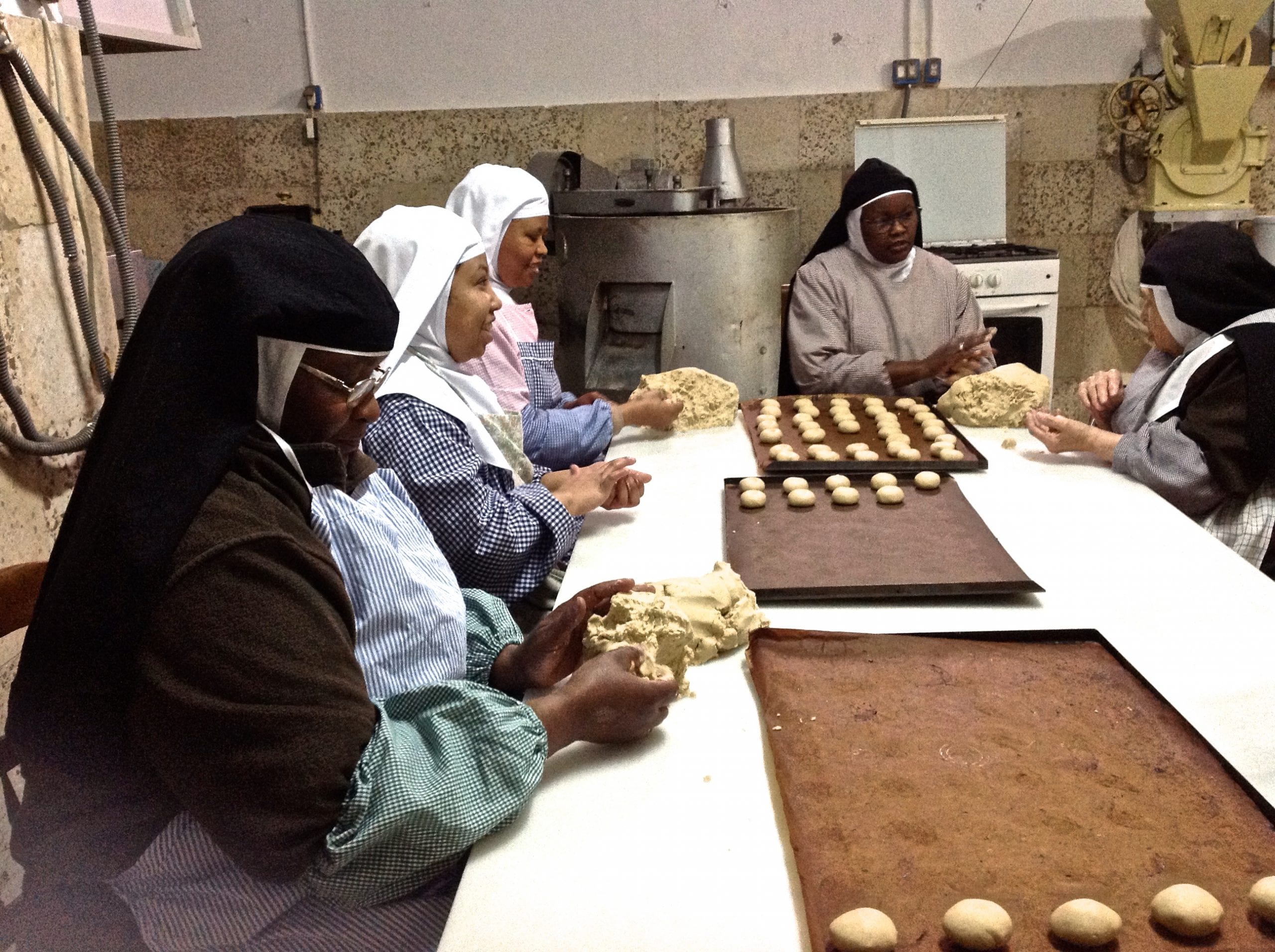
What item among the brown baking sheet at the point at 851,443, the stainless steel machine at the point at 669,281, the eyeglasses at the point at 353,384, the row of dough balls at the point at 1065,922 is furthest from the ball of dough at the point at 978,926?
the stainless steel machine at the point at 669,281

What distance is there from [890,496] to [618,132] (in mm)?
3541

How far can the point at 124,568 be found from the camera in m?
1.13

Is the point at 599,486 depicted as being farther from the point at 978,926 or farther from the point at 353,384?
the point at 978,926

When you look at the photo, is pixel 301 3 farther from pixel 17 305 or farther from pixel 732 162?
pixel 17 305

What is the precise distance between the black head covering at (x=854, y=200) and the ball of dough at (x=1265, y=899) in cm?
310

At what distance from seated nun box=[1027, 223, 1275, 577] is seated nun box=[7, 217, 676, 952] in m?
1.71

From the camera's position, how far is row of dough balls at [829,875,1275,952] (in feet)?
3.30

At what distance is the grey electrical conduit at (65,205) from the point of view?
2.07 metres

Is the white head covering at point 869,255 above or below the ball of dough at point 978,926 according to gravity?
above

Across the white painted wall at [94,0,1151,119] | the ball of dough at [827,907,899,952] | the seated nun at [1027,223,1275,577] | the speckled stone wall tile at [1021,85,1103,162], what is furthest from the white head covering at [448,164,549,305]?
the speckled stone wall tile at [1021,85,1103,162]

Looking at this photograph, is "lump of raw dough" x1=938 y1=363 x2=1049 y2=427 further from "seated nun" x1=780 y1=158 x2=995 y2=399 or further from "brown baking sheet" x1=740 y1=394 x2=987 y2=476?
"seated nun" x1=780 y1=158 x2=995 y2=399

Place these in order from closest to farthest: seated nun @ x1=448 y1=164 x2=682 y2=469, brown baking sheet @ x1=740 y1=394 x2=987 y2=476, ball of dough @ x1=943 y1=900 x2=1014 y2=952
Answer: ball of dough @ x1=943 y1=900 x2=1014 y2=952 < brown baking sheet @ x1=740 y1=394 x2=987 y2=476 < seated nun @ x1=448 y1=164 x2=682 y2=469

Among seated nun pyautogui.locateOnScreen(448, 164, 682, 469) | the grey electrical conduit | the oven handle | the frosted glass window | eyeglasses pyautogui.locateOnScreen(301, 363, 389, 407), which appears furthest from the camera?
the frosted glass window

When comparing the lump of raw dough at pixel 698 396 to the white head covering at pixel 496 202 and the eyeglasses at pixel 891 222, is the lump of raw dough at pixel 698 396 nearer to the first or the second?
the white head covering at pixel 496 202
